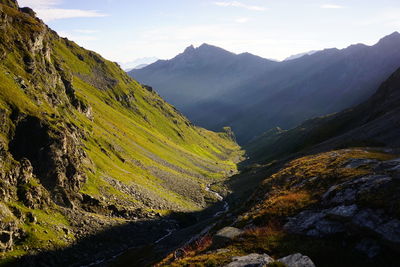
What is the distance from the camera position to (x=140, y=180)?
119 m

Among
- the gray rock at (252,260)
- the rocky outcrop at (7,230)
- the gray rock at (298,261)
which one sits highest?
the gray rock at (298,261)

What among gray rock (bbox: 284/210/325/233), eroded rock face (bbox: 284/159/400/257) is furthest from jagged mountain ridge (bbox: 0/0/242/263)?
eroded rock face (bbox: 284/159/400/257)

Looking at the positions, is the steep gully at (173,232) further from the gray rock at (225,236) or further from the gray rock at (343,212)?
the gray rock at (343,212)

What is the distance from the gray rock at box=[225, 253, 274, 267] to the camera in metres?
21.1

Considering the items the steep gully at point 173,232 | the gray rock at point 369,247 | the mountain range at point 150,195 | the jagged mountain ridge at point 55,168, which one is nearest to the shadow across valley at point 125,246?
the steep gully at point 173,232

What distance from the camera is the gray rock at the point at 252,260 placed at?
21092mm

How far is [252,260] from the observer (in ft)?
71.7

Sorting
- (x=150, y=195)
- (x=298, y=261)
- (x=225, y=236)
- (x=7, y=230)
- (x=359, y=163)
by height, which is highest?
(x=359, y=163)

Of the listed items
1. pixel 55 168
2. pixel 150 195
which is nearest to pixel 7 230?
pixel 55 168

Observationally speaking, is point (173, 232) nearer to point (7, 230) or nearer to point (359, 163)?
point (7, 230)

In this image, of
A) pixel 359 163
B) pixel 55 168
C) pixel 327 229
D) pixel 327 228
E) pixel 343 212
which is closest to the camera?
pixel 327 229

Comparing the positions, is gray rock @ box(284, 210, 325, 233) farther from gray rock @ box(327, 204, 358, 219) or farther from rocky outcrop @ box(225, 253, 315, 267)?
rocky outcrop @ box(225, 253, 315, 267)

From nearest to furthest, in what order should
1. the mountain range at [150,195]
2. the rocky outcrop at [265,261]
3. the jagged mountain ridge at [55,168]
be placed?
the rocky outcrop at [265,261] → the mountain range at [150,195] → the jagged mountain ridge at [55,168]

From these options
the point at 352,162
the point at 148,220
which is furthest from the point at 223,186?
the point at 352,162
